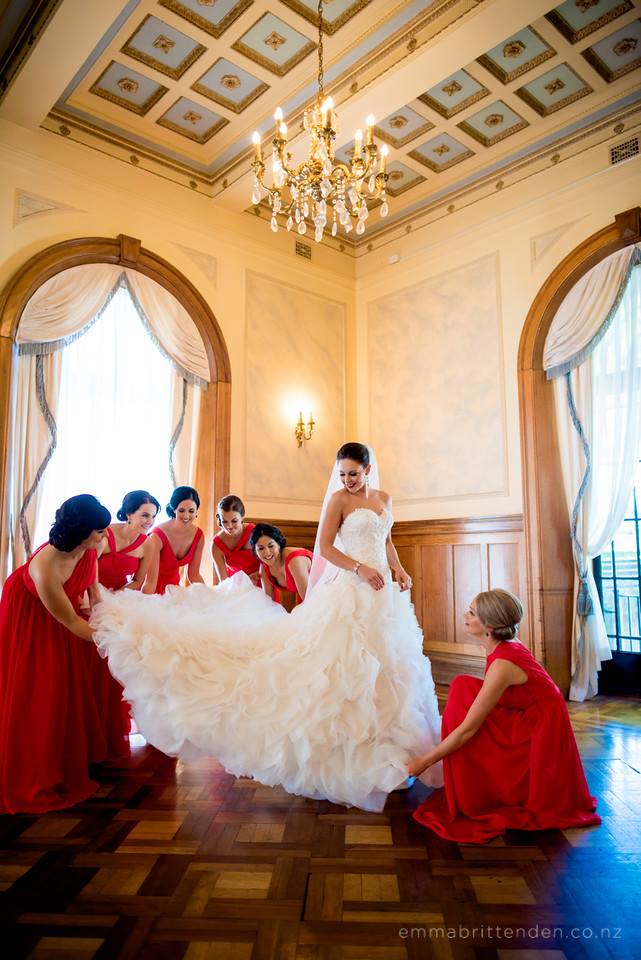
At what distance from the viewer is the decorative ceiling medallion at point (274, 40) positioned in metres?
4.70

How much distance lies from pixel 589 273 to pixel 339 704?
4.50 metres

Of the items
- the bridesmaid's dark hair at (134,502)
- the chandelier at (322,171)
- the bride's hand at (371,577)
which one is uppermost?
the chandelier at (322,171)

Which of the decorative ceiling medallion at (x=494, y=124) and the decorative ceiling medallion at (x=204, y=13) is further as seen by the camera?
the decorative ceiling medallion at (x=494, y=124)

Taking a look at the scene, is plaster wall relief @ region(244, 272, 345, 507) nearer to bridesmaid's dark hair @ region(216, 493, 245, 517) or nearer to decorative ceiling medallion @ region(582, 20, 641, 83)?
bridesmaid's dark hair @ region(216, 493, 245, 517)

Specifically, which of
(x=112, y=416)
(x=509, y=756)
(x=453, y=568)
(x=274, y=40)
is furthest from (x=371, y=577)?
(x=274, y=40)

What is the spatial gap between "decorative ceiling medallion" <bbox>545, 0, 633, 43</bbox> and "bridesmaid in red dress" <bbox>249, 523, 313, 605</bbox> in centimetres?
411

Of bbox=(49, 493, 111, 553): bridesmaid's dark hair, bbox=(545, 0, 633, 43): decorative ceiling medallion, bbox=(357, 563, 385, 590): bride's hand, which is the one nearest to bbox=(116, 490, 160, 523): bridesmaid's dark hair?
bbox=(49, 493, 111, 553): bridesmaid's dark hair

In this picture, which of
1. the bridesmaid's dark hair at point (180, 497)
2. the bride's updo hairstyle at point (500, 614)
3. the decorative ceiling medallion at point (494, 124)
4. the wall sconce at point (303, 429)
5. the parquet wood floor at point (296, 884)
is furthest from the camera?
the wall sconce at point (303, 429)

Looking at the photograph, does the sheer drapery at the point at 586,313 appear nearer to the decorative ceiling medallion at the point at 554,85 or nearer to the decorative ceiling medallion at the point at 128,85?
the decorative ceiling medallion at the point at 554,85

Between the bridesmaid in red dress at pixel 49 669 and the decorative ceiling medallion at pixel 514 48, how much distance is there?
14.9 ft

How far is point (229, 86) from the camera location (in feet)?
17.1

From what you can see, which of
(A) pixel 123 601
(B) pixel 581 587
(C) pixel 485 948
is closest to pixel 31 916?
(C) pixel 485 948

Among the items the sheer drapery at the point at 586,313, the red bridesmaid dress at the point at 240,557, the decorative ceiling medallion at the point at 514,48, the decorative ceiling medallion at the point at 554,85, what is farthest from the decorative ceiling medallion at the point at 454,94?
the red bridesmaid dress at the point at 240,557

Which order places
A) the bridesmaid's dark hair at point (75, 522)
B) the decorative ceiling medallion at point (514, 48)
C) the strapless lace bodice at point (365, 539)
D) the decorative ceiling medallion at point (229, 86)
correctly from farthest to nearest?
the decorative ceiling medallion at point (229, 86), the decorative ceiling medallion at point (514, 48), the strapless lace bodice at point (365, 539), the bridesmaid's dark hair at point (75, 522)
